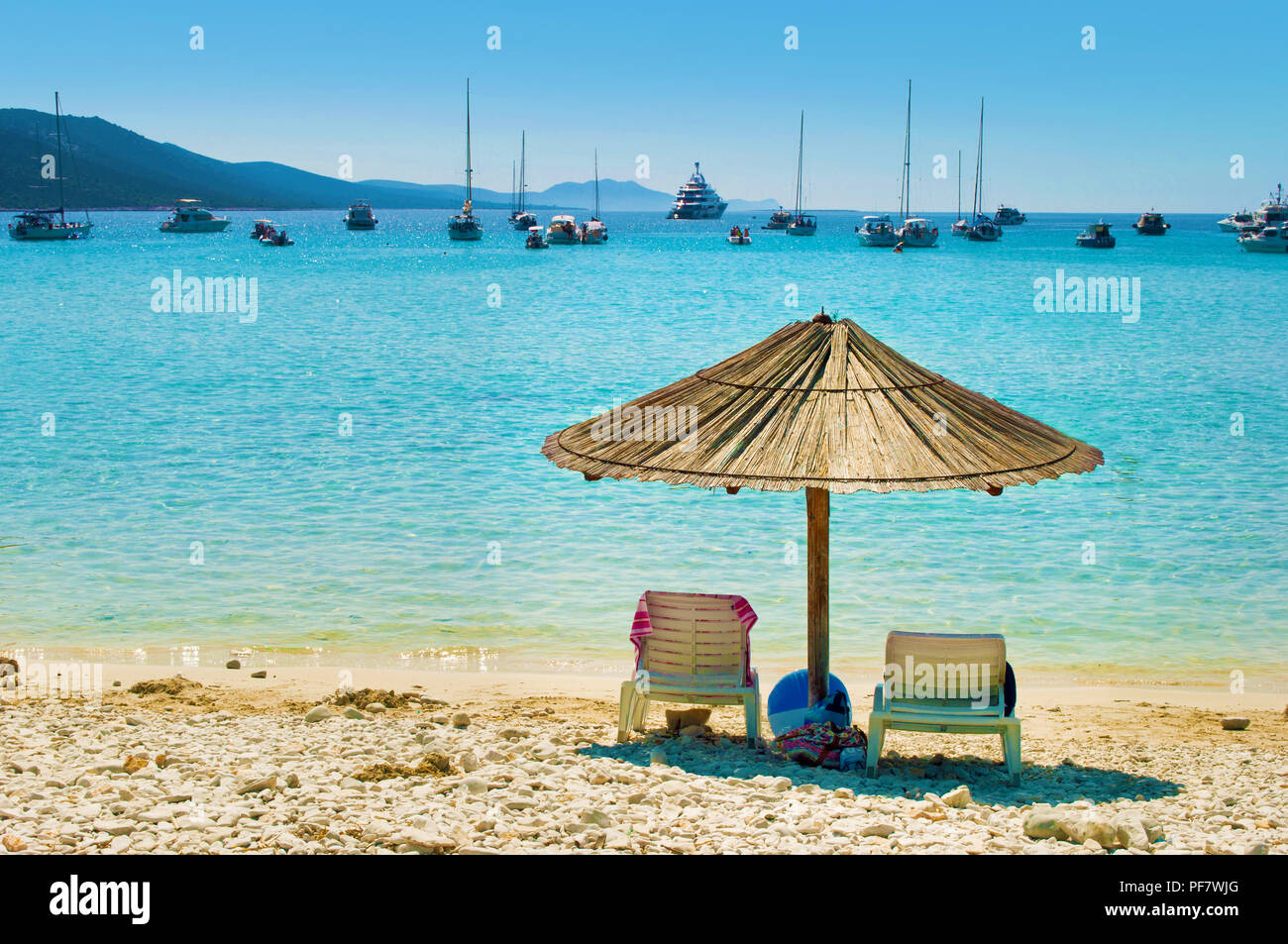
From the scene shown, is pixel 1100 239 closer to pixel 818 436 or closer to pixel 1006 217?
pixel 1006 217

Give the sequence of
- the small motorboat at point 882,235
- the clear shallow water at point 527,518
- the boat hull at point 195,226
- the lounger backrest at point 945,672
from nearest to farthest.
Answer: the lounger backrest at point 945,672 < the clear shallow water at point 527,518 < the small motorboat at point 882,235 < the boat hull at point 195,226

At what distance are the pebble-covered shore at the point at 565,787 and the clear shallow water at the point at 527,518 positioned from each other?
253 cm

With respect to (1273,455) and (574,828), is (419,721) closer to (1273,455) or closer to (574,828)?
(574,828)

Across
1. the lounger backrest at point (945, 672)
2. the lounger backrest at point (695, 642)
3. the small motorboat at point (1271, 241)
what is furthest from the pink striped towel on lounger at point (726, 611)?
the small motorboat at point (1271, 241)

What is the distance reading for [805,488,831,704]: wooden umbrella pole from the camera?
741cm

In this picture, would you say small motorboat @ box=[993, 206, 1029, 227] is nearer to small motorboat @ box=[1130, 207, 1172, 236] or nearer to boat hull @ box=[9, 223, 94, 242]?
small motorboat @ box=[1130, 207, 1172, 236]

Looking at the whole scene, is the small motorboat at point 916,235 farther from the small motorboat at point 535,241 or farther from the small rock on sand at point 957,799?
the small rock on sand at point 957,799

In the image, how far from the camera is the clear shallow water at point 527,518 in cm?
1127

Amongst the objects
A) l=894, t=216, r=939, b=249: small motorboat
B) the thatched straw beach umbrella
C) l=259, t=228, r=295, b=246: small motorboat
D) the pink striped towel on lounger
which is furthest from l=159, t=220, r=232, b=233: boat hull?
the pink striped towel on lounger

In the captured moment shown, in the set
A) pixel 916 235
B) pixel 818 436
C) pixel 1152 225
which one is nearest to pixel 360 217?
pixel 916 235

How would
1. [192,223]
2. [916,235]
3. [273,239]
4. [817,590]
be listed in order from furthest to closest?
1. [192,223]
2. [273,239]
3. [916,235]
4. [817,590]

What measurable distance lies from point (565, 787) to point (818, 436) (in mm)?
2440

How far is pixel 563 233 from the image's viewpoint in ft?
360

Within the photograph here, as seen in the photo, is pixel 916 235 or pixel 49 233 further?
pixel 49 233
